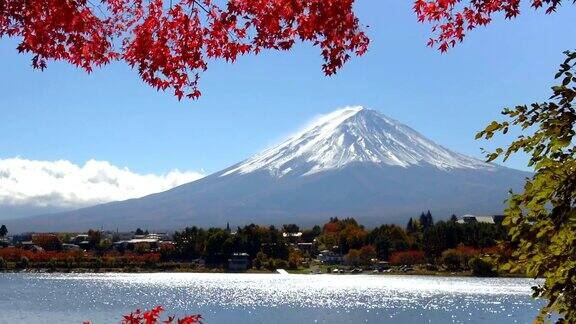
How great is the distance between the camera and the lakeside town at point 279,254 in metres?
91.9

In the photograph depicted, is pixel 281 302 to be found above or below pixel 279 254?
below

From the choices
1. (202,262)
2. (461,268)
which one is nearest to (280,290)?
(461,268)

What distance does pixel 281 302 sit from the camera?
54750 mm

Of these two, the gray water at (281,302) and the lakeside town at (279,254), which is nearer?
the gray water at (281,302)

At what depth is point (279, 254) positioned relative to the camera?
10144 centimetres

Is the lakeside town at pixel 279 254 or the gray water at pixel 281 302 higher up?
the lakeside town at pixel 279 254

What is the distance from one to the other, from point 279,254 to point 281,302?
46.7 metres

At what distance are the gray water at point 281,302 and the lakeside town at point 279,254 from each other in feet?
41.2

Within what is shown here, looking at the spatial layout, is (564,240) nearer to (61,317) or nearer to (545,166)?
(545,166)

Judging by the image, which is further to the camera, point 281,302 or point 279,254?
point 279,254

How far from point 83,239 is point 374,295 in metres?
83.7

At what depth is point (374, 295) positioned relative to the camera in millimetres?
62625

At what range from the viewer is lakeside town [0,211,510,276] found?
302ft

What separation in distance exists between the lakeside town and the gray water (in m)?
12.6
